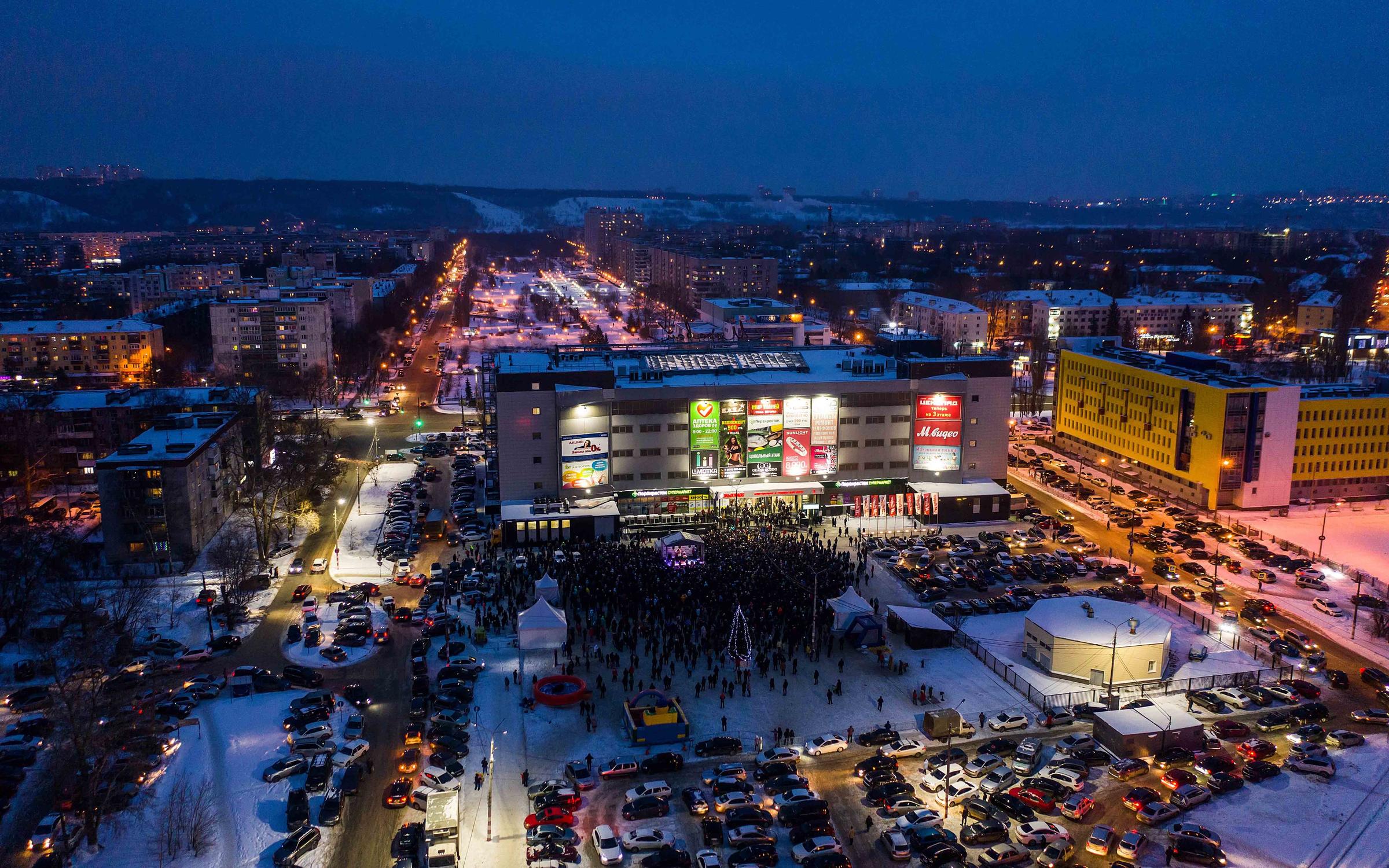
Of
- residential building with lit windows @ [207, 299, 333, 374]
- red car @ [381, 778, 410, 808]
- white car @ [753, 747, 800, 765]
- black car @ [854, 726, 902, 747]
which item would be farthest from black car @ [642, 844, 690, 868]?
residential building with lit windows @ [207, 299, 333, 374]

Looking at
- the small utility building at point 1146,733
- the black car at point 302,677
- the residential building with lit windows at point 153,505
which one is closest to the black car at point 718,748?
the small utility building at point 1146,733

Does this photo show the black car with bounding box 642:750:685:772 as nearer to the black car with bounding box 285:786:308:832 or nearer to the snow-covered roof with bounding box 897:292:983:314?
the black car with bounding box 285:786:308:832

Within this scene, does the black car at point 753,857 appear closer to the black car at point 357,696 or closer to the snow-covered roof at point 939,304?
the black car at point 357,696

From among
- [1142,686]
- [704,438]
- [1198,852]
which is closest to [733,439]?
[704,438]

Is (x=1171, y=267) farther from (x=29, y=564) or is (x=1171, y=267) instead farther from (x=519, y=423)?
(x=29, y=564)

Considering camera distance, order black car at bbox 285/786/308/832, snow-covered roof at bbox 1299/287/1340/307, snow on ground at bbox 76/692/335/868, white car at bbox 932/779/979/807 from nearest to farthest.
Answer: snow on ground at bbox 76/692/335/868, black car at bbox 285/786/308/832, white car at bbox 932/779/979/807, snow-covered roof at bbox 1299/287/1340/307

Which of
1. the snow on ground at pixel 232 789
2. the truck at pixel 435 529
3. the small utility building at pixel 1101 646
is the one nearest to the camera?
the snow on ground at pixel 232 789
